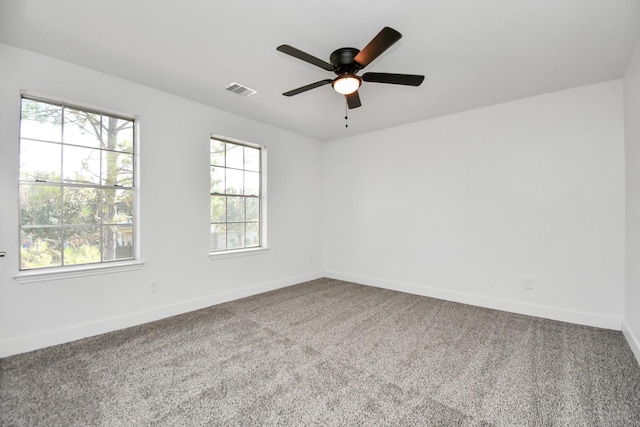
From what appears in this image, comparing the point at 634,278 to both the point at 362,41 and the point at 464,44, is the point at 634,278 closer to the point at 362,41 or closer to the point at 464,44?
the point at 464,44

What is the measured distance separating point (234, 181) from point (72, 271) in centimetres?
215

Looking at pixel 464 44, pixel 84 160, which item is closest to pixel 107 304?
pixel 84 160

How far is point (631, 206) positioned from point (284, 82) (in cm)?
368

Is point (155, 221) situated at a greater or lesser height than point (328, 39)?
lesser

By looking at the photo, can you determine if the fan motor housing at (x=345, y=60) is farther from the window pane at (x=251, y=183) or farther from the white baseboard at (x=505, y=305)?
the white baseboard at (x=505, y=305)

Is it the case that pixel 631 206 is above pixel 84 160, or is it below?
below

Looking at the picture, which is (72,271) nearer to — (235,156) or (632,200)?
(235,156)

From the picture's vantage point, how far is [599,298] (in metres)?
3.12

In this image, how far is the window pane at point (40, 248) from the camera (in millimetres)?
2596

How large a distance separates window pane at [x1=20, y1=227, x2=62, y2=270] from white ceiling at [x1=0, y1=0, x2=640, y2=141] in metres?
1.65

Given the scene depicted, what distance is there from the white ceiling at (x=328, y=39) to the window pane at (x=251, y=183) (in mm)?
1341

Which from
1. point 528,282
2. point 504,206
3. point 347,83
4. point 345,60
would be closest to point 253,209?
point 347,83

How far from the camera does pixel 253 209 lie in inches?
179

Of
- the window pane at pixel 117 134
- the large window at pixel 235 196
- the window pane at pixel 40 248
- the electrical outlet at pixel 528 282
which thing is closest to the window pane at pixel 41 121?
the window pane at pixel 117 134
